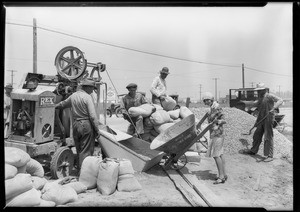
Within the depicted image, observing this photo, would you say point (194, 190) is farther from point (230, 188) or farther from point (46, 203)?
point (46, 203)

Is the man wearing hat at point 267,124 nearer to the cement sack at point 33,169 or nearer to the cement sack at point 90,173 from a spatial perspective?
the cement sack at point 90,173

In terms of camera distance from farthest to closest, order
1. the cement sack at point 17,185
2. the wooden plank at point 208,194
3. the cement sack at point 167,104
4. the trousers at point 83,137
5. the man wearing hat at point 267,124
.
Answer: the cement sack at point 167,104 → the man wearing hat at point 267,124 → the trousers at point 83,137 → the wooden plank at point 208,194 → the cement sack at point 17,185

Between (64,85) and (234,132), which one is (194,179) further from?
(234,132)

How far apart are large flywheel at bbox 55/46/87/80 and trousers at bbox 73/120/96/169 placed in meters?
1.25

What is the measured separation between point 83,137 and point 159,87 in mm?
2884

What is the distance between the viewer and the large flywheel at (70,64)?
5.46 m

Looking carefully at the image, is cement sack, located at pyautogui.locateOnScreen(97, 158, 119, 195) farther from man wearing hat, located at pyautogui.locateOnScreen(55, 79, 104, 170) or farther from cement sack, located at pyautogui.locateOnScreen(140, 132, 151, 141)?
cement sack, located at pyautogui.locateOnScreen(140, 132, 151, 141)

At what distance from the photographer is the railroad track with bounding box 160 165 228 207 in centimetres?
369

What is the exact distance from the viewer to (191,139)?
16.3 feet

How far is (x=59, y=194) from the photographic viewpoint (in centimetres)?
356

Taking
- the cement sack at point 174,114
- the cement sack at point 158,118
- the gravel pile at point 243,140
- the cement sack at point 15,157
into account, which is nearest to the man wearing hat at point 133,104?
the cement sack at point 158,118

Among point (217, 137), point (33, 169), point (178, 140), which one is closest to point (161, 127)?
point (178, 140)

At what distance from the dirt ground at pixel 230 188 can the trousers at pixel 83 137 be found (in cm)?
81

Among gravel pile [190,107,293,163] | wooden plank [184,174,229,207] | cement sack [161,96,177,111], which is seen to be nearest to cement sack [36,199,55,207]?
wooden plank [184,174,229,207]
